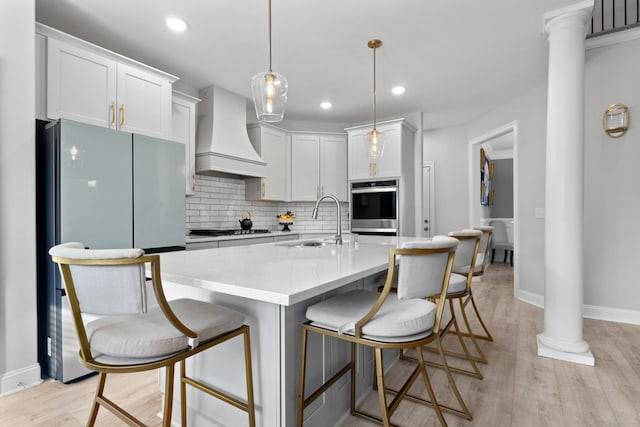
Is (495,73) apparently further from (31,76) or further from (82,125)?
(31,76)

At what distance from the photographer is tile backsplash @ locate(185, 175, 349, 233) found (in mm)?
4016

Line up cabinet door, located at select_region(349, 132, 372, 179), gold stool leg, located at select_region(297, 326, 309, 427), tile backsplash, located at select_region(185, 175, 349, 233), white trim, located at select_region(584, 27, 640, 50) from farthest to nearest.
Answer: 1. cabinet door, located at select_region(349, 132, 372, 179)
2. tile backsplash, located at select_region(185, 175, 349, 233)
3. white trim, located at select_region(584, 27, 640, 50)
4. gold stool leg, located at select_region(297, 326, 309, 427)

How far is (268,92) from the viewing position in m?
1.95

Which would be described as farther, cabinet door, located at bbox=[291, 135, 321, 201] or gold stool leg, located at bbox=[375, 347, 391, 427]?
cabinet door, located at bbox=[291, 135, 321, 201]

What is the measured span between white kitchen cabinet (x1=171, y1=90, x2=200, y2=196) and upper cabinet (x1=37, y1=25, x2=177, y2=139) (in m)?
0.32

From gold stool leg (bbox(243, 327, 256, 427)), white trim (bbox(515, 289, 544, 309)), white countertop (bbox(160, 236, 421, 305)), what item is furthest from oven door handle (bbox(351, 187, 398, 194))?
gold stool leg (bbox(243, 327, 256, 427))

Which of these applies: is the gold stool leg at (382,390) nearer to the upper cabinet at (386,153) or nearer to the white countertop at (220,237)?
the white countertop at (220,237)

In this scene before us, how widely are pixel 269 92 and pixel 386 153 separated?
3.09 meters

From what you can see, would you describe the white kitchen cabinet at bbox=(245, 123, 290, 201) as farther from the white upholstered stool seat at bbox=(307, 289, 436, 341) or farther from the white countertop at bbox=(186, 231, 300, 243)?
the white upholstered stool seat at bbox=(307, 289, 436, 341)

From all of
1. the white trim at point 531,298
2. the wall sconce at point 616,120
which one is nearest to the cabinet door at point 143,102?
the wall sconce at point 616,120

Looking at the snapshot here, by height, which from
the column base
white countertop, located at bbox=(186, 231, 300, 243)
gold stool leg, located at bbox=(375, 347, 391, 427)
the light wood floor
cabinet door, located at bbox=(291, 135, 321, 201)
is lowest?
the light wood floor

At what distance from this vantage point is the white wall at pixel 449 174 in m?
5.83

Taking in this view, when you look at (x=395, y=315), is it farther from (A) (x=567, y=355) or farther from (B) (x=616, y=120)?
(B) (x=616, y=120)

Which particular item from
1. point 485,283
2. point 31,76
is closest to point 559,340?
point 485,283
